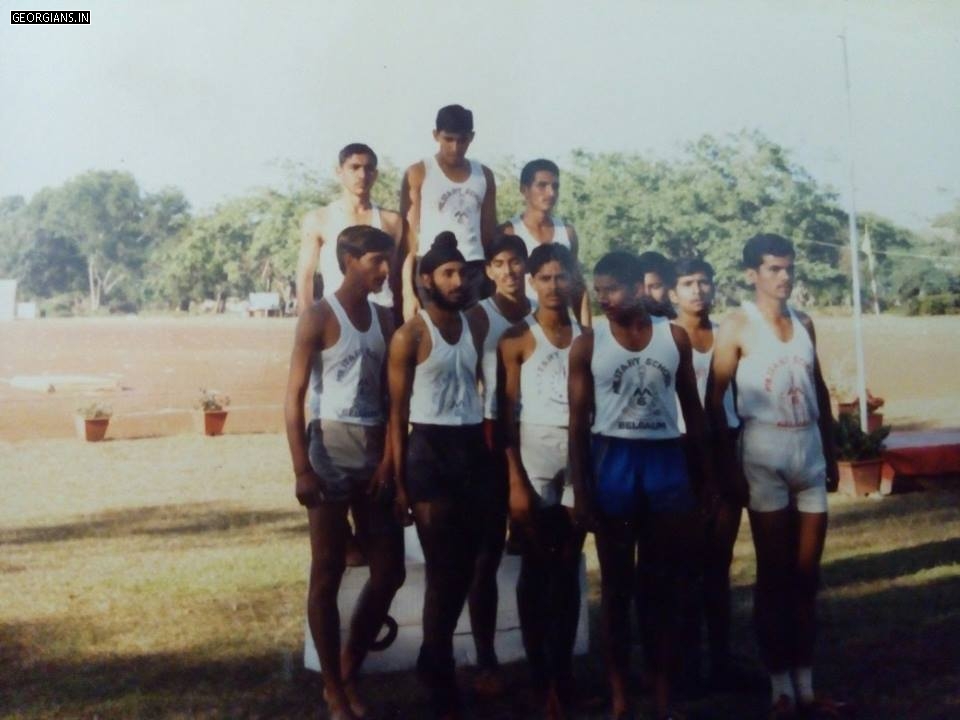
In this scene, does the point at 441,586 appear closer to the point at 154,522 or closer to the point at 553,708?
the point at 553,708

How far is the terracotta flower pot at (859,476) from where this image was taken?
17.0 feet

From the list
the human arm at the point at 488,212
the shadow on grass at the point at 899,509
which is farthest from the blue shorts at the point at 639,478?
the shadow on grass at the point at 899,509

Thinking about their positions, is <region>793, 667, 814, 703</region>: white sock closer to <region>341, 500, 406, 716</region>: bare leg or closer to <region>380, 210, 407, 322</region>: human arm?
<region>341, 500, 406, 716</region>: bare leg

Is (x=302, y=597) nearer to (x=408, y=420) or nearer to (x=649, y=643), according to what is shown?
(x=408, y=420)

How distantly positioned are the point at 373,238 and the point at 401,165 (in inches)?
19.1

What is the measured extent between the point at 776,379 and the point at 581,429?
68 centimetres

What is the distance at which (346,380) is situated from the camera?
11.3 feet

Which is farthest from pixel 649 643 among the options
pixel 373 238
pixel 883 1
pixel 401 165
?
pixel 883 1

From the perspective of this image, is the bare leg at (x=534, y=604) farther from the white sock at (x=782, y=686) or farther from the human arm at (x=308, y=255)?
the human arm at (x=308, y=255)

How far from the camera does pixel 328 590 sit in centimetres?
346

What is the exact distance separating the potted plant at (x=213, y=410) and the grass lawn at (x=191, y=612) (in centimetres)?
5

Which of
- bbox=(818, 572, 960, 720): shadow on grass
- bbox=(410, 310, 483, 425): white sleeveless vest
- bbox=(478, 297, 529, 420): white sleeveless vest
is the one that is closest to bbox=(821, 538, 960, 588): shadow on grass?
bbox=(818, 572, 960, 720): shadow on grass

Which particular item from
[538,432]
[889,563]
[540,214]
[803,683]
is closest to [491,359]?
[538,432]

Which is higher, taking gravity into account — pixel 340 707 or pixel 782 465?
pixel 782 465
